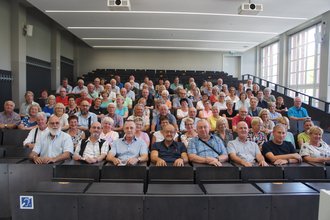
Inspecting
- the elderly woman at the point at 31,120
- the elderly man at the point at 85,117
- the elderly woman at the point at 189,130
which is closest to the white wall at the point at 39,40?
the elderly woman at the point at 31,120

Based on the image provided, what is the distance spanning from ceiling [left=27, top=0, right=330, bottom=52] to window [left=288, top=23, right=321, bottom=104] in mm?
1726

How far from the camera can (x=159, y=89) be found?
6.91 meters

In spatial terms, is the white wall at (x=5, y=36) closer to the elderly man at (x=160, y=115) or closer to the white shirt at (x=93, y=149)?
the elderly man at (x=160, y=115)

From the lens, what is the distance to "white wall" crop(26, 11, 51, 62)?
28.8 ft

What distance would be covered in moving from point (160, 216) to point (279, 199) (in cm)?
80

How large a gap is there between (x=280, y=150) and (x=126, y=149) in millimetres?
1664

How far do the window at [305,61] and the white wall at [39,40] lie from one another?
890 centimetres

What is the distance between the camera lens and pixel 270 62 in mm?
12820

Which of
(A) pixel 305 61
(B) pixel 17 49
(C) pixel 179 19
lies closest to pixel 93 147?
(C) pixel 179 19

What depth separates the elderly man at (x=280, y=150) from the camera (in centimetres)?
289

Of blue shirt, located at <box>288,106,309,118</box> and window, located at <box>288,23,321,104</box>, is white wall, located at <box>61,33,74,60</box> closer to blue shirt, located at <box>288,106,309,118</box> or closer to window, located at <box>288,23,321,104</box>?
window, located at <box>288,23,321,104</box>

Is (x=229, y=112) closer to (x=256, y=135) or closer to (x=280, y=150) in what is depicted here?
(x=256, y=135)

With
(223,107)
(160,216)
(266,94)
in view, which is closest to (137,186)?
(160,216)

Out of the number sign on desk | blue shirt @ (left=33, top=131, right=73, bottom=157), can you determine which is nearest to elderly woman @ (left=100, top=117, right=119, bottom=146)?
blue shirt @ (left=33, top=131, right=73, bottom=157)
